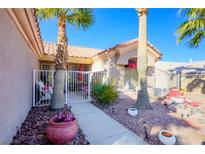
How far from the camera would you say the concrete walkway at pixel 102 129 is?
18.8ft

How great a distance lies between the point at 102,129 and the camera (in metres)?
6.66

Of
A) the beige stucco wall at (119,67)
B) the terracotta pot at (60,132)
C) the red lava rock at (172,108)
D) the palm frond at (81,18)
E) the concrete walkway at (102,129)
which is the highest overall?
the palm frond at (81,18)

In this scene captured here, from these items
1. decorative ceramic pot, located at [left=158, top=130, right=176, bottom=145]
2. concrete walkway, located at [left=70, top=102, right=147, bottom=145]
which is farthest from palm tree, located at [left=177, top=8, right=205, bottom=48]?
concrete walkway, located at [left=70, top=102, right=147, bottom=145]

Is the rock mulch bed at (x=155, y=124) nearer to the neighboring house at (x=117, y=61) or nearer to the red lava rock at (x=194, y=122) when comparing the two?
the red lava rock at (x=194, y=122)

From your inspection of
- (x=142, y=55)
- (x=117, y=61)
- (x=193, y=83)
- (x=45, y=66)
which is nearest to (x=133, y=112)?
(x=142, y=55)

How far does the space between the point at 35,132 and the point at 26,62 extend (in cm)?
353

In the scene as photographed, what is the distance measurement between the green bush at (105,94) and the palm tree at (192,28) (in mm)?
7537

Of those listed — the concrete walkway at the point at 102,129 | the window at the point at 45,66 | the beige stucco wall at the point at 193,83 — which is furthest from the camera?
the beige stucco wall at the point at 193,83

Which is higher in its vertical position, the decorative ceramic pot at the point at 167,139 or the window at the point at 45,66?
the window at the point at 45,66

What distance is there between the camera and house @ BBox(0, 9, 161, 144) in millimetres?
4197

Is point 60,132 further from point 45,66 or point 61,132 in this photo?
point 45,66

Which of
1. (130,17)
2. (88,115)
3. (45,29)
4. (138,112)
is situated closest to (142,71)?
(138,112)

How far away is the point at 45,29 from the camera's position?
911 centimetres

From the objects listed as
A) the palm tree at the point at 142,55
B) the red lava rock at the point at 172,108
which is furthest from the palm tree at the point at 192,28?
the red lava rock at the point at 172,108
